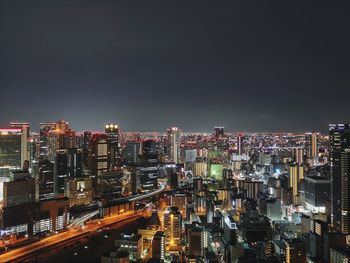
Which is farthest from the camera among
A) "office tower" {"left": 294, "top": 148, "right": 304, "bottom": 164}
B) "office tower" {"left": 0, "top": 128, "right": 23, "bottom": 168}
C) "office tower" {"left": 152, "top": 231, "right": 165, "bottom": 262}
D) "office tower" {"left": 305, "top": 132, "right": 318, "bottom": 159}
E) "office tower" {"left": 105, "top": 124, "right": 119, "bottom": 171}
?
"office tower" {"left": 305, "top": 132, "right": 318, "bottom": 159}

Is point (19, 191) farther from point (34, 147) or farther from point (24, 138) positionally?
point (34, 147)

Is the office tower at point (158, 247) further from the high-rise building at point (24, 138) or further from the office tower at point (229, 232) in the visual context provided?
the high-rise building at point (24, 138)

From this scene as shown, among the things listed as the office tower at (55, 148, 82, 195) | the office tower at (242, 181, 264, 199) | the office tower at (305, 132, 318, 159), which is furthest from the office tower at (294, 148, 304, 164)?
the office tower at (55, 148, 82, 195)

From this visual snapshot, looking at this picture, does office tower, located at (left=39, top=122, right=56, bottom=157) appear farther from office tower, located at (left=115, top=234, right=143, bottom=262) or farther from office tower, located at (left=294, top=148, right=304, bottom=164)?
office tower, located at (left=294, top=148, right=304, bottom=164)

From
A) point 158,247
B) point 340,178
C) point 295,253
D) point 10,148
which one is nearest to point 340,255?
point 295,253

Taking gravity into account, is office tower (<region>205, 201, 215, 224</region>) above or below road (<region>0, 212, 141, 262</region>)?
above

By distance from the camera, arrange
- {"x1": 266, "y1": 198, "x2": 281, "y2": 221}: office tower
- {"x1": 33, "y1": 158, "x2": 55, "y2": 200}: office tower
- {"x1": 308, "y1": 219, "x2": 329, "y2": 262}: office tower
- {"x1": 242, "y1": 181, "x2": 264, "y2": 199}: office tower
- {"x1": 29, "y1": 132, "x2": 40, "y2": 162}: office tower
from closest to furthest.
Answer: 1. {"x1": 308, "y1": 219, "x2": 329, "y2": 262}: office tower
2. {"x1": 266, "y1": 198, "x2": 281, "y2": 221}: office tower
3. {"x1": 33, "y1": 158, "x2": 55, "y2": 200}: office tower
4. {"x1": 29, "y1": 132, "x2": 40, "y2": 162}: office tower
5. {"x1": 242, "y1": 181, "x2": 264, "y2": 199}: office tower

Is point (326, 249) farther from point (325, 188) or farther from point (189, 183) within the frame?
point (189, 183)
